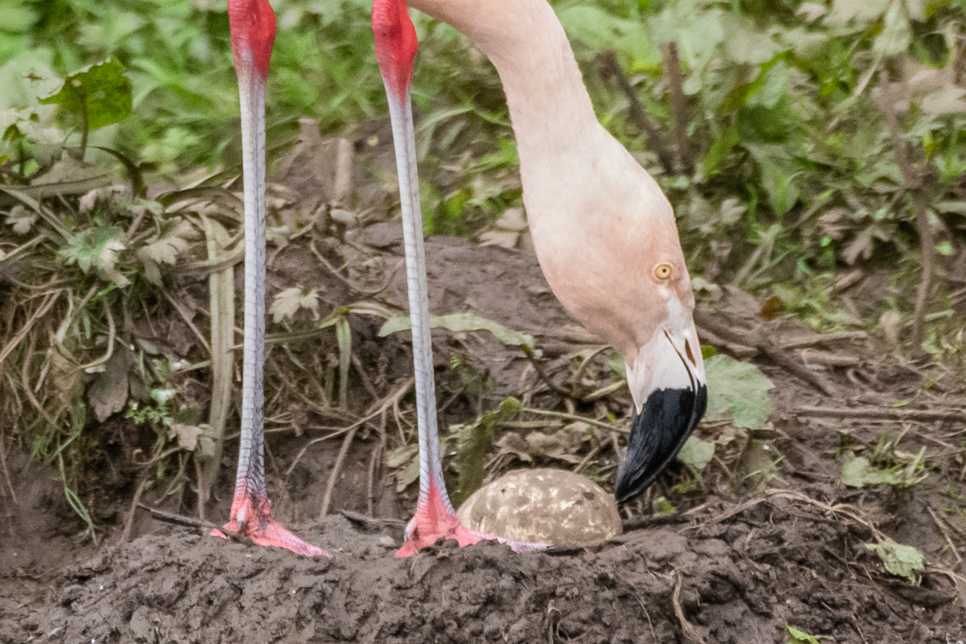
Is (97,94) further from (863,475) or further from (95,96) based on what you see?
(863,475)

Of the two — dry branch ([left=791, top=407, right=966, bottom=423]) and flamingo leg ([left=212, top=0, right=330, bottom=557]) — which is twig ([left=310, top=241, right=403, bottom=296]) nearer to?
flamingo leg ([left=212, top=0, right=330, bottom=557])

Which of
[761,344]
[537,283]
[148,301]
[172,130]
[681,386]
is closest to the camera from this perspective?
[681,386]

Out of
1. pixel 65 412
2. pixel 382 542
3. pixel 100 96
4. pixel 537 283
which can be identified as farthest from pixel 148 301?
pixel 537 283

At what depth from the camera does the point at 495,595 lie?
1.72 metres

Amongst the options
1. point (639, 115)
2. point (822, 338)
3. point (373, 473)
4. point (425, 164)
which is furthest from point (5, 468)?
point (822, 338)

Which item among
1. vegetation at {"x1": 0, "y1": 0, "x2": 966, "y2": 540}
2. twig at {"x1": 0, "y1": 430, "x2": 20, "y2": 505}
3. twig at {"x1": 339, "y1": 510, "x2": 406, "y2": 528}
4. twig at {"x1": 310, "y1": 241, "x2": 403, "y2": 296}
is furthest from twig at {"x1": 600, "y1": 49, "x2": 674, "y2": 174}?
twig at {"x1": 0, "y1": 430, "x2": 20, "y2": 505}

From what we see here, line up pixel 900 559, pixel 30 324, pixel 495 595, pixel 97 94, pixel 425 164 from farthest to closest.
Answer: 1. pixel 425 164
2. pixel 97 94
3. pixel 30 324
4. pixel 900 559
5. pixel 495 595

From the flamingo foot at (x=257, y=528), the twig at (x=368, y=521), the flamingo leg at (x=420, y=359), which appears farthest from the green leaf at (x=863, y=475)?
the flamingo foot at (x=257, y=528)

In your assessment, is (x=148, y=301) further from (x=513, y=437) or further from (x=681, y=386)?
(x=681, y=386)

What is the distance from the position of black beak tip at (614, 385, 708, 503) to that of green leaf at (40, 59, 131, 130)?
70.0 inches

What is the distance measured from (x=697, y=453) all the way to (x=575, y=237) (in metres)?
→ 0.80

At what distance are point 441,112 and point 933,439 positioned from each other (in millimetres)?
2539

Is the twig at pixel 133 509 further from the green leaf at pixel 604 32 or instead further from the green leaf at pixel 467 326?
the green leaf at pixel 604 32

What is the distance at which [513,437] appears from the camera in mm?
2617
